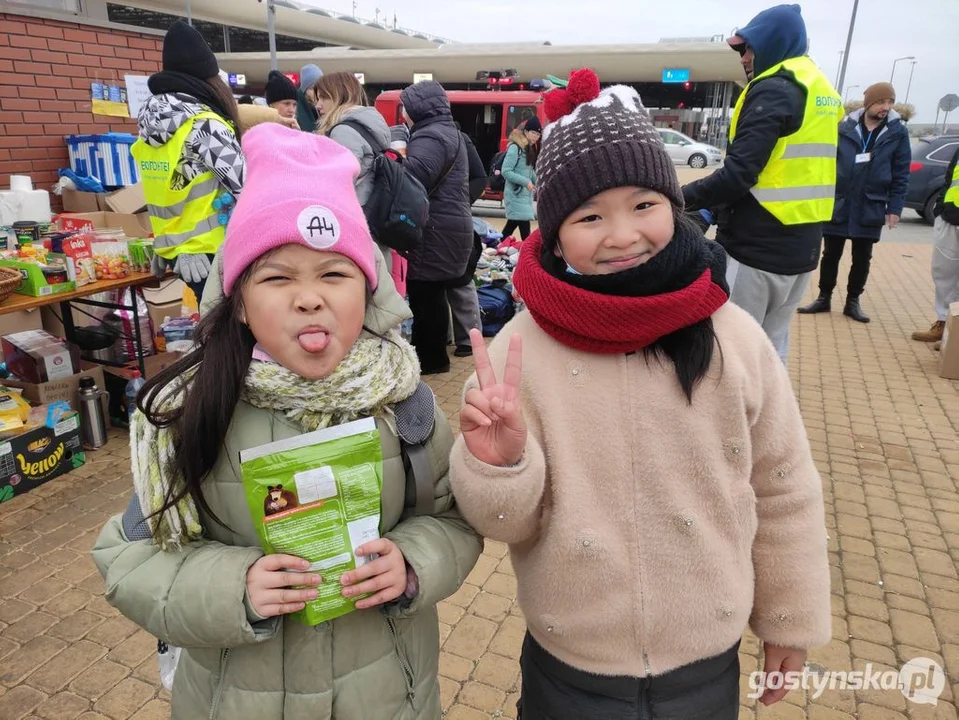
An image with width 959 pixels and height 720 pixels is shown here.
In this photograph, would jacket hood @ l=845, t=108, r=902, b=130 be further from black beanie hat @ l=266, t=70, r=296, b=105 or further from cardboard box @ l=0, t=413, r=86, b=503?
cardboard box @ l=0, t=413, r=86, b=503

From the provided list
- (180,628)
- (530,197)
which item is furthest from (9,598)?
(530,197)

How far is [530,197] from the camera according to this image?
928 cm

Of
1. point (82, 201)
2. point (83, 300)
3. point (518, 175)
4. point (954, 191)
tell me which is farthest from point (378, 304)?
point (518, 175)

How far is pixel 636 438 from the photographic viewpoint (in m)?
1.28

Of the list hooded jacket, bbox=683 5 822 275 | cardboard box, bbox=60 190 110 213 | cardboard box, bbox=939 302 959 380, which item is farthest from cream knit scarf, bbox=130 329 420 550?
cardboard box, bbox=939 302 959 380

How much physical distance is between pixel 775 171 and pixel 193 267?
10.4ft

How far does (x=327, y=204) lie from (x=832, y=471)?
3.80m

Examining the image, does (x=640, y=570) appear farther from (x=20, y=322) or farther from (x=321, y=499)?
(x=20, y=322)

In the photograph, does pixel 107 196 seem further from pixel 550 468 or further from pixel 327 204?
pixel 550 468

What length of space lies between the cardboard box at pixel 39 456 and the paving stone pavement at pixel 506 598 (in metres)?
0.08

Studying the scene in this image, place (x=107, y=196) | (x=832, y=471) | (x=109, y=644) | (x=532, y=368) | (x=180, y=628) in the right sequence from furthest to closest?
(x=107, y=196) → (x=832, y=471) → (x=109, y=644) → (x=532, y=368) → (x=180, y=628)

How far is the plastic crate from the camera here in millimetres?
6492

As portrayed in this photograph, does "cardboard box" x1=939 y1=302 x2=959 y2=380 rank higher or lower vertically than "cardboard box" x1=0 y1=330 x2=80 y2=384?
lower

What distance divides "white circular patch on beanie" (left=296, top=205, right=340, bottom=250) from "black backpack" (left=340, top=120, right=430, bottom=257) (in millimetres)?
2713
